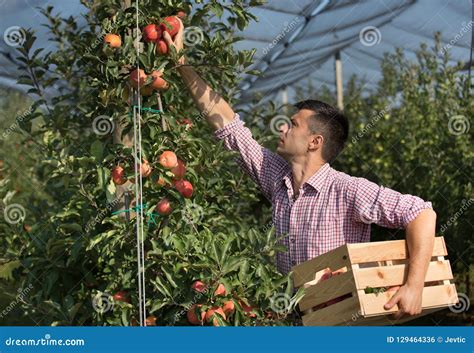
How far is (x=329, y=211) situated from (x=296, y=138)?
31 cm

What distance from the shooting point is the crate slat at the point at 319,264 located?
2336 mm

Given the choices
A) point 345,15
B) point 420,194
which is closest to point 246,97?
point 345,15

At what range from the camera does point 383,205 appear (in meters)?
2.48

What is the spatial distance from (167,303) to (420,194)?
10.5ft

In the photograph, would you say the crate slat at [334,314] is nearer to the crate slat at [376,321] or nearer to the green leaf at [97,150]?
the crate slat at [376,321]

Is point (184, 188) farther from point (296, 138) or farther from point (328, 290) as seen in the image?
point (328, 290)

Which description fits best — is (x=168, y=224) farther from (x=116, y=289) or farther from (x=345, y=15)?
(x=345, y=15)

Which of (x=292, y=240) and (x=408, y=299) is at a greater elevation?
(x=292, y=240)

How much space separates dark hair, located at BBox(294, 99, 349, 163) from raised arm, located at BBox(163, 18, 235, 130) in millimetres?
279

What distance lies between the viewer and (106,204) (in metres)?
2.73

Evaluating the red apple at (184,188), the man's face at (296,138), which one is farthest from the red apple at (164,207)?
the man's face at (296,138)

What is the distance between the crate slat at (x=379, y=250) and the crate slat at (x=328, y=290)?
0.06 metres

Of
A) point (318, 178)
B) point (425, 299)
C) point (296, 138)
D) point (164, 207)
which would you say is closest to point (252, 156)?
point (296, 138)

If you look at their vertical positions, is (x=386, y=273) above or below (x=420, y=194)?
below
